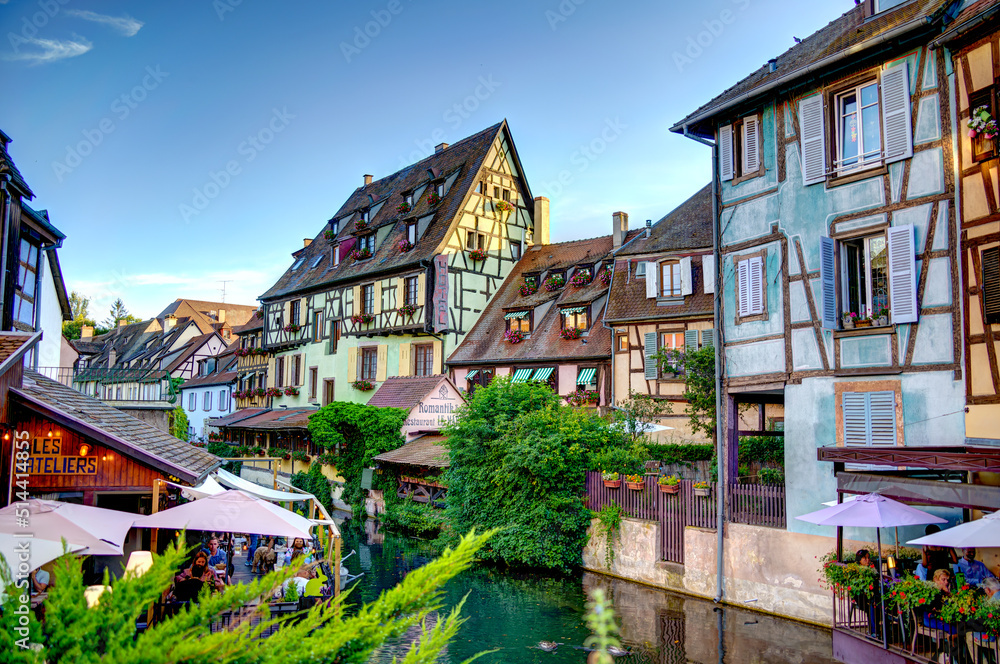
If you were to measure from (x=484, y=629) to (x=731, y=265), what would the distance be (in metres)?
8.63

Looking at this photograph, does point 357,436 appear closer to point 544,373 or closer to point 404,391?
point 404,391

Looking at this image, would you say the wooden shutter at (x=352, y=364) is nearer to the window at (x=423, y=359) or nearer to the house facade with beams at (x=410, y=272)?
the house facade with beams at (x=410, y=272)

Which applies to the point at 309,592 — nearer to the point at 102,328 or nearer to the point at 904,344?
the point at 904,344

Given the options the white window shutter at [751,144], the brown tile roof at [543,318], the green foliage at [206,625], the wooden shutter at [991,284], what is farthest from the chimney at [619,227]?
the green foliage at [206,625]

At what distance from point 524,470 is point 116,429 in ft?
33.2

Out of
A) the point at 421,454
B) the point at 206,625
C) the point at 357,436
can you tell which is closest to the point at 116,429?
the point at 206,625

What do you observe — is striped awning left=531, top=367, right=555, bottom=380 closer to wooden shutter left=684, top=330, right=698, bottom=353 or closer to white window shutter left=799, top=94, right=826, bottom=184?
wooden shutter left=684, top=330, right=698, bottom=353

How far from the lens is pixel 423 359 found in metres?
32.7

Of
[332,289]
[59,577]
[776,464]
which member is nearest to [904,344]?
[776,464]

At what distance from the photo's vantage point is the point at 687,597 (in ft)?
50.1

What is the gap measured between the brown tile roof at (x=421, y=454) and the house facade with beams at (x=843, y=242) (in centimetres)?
1130

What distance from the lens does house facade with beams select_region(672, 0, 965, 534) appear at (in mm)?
11703

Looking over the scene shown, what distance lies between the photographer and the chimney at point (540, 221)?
3600 centimetres

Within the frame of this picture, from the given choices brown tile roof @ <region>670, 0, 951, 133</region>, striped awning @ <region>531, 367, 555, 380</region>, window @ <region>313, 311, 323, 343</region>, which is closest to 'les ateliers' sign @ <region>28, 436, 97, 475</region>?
brown tile roof @ <region>670, 0, 951, 133</region>
